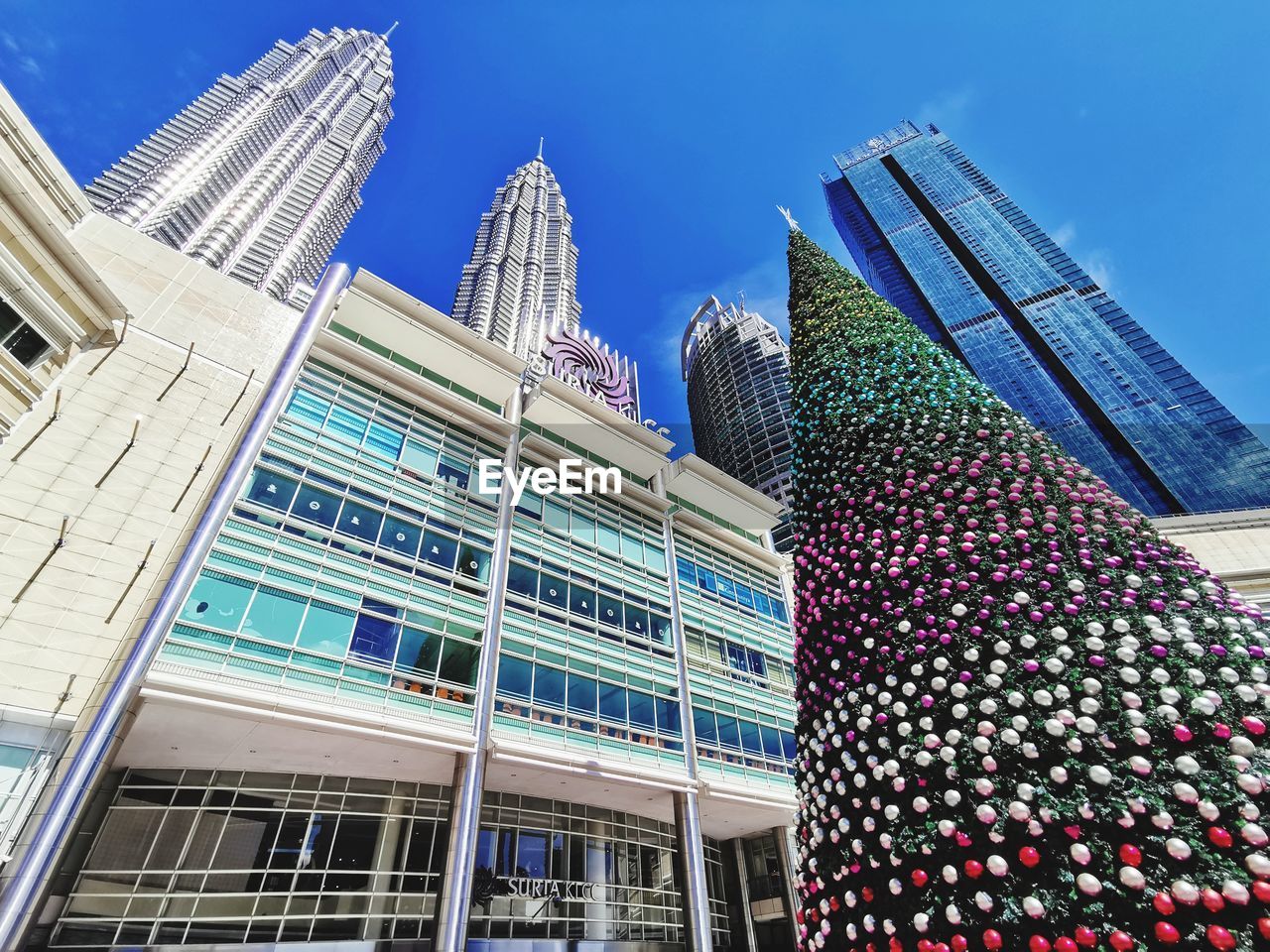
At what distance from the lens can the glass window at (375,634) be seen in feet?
47.4

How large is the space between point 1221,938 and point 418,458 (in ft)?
62.4

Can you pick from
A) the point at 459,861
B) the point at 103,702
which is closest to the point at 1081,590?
the point at 459,861

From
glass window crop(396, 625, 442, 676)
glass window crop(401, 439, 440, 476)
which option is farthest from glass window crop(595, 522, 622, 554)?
glass window crop(396, 625, 442, 676)

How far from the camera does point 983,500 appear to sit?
6383 millimetres

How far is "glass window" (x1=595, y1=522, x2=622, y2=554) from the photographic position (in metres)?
22.0

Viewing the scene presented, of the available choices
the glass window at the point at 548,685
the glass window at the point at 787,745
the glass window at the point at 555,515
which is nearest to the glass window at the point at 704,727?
the glass window at the point at 787,745

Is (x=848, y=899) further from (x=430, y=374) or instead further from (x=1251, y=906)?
(x=430, y=374)

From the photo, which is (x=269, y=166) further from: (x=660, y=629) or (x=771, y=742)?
(x=771, y=742)

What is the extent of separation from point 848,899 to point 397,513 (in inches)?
598

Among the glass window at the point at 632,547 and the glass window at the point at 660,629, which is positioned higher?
the glass window at the point at 632,547

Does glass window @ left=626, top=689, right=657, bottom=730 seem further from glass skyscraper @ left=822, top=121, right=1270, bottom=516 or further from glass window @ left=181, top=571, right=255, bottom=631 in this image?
glass skyscraper @ left=822, top=121, right=1270, bottom=516

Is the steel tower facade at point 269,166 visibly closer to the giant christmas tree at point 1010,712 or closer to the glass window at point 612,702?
the glass window at point 612,702

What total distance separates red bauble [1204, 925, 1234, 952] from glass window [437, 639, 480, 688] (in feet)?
48.2

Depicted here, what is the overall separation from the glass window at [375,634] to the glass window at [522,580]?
375cm
